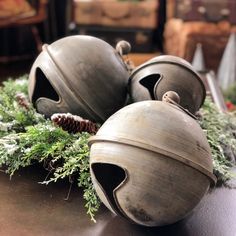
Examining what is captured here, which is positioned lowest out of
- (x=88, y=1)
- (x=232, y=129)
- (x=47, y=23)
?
(x=47, y=23)

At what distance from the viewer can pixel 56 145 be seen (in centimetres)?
73

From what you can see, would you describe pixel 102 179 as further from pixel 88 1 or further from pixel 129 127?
pixel 88 1

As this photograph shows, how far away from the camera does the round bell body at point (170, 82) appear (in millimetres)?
787

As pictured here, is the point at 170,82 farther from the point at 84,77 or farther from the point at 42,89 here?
the point at 42,89

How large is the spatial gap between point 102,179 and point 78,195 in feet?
0.29

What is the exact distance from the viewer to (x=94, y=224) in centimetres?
65

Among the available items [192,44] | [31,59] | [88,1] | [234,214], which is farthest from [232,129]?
[31,59]

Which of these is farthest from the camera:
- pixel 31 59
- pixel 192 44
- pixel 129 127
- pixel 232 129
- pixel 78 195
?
pixel 31 59

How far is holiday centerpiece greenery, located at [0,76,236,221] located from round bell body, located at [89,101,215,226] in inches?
3.5

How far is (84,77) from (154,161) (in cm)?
26

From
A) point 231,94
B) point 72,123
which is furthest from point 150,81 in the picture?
point 231,94

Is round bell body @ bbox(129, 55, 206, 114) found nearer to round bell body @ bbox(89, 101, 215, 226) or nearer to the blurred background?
round bell body @ bbox(89, 101, 215, 226)

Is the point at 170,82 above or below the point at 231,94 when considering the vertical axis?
above

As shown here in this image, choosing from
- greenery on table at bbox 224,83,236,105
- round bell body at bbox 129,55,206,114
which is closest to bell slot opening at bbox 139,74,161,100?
round bell body at bbox 129,55,206,114
